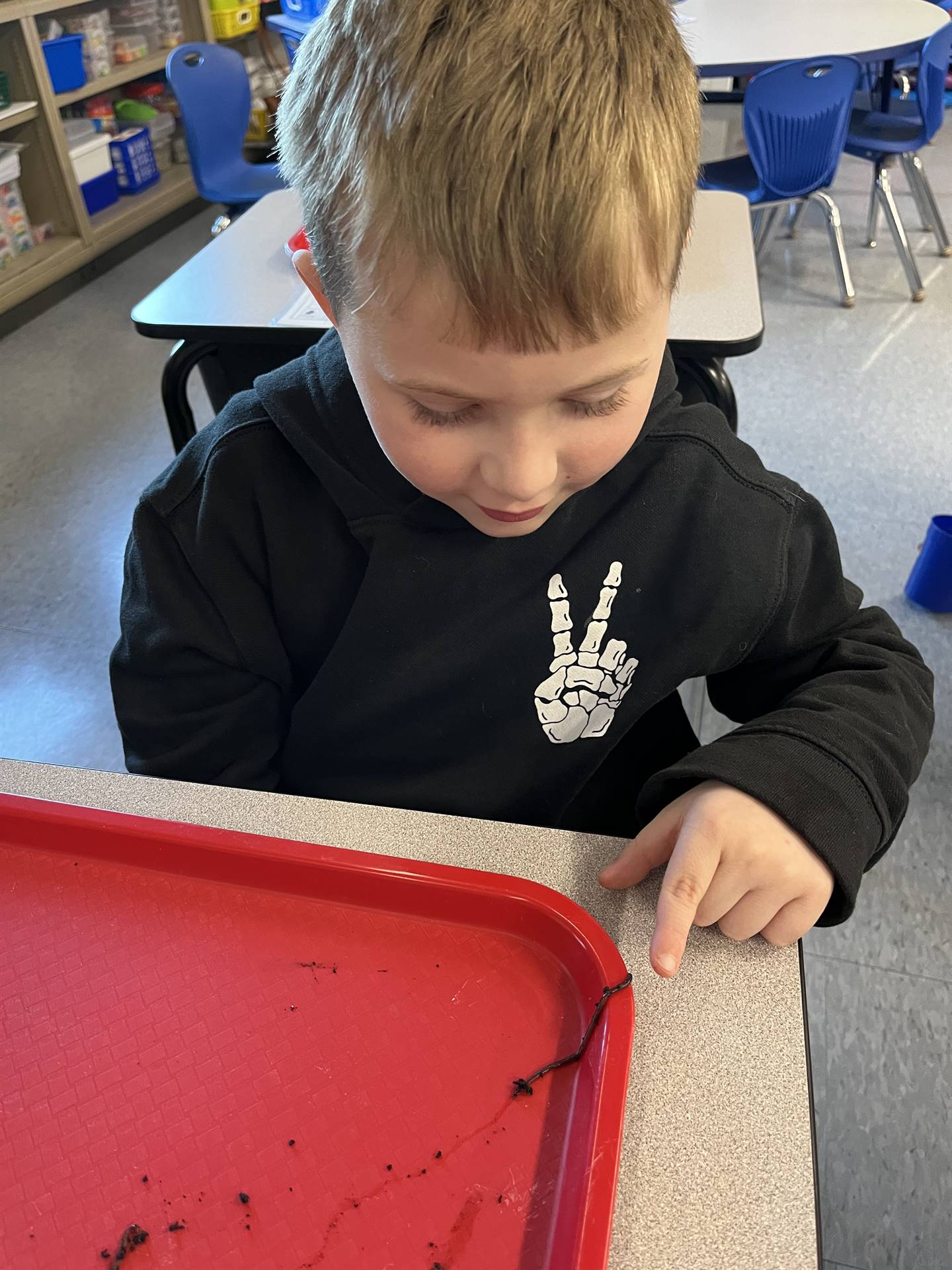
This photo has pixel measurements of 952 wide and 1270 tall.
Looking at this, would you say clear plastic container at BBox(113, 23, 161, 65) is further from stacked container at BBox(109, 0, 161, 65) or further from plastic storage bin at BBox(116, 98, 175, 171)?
plastic storage bin at BBox(116, 98, 175, 171)

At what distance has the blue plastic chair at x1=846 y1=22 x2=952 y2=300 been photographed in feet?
8.36

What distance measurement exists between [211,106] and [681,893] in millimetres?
2505

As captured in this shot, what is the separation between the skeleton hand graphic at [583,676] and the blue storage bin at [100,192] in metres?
3.19

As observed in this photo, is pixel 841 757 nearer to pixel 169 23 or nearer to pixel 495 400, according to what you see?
pixel 495 400

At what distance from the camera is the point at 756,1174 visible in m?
0.40

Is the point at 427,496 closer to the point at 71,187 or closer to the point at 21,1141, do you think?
the point at 21,1141

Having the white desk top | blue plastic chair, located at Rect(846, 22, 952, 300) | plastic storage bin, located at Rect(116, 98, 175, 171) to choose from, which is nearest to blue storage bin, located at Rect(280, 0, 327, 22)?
plastic storage bin, located at Rect(116, 98, 175, 171)

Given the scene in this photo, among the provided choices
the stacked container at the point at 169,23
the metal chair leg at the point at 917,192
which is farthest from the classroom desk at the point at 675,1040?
the stacked container at the point at 169,23

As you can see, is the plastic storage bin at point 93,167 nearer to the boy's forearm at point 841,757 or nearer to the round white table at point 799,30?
the round white table at point 799,30

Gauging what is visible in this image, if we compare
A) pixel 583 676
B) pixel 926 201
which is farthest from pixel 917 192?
pixel 583 676

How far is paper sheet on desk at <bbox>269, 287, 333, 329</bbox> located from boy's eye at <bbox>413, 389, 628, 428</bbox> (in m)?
0.63

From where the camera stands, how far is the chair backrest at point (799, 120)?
2.33 m

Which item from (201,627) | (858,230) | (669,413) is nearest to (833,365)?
(858,230)

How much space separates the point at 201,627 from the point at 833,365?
232 cm
